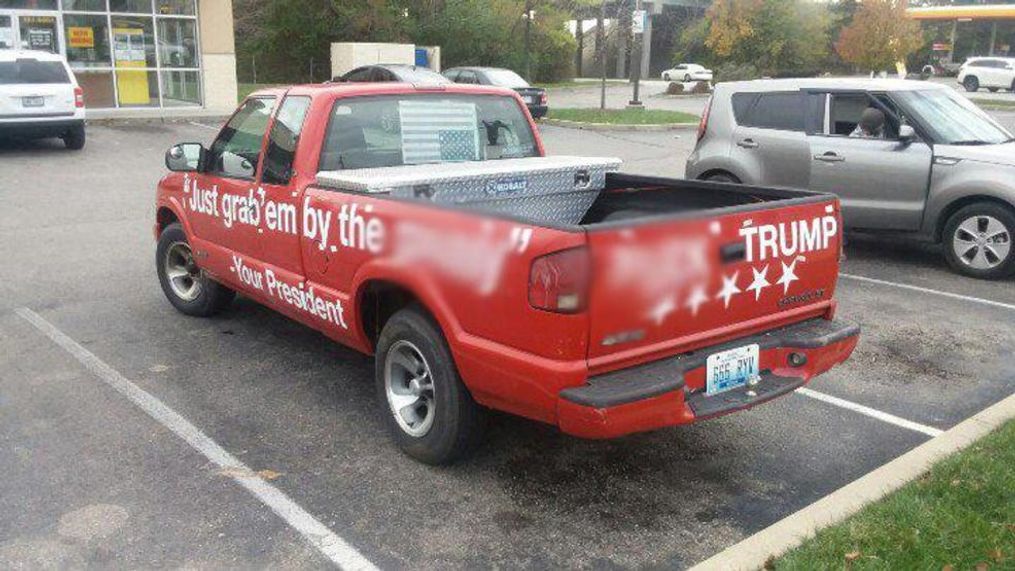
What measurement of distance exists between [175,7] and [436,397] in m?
21.1

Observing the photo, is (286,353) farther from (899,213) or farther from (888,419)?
(899,213)

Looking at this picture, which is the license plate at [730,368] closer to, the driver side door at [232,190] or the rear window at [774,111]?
the driver side door at [232,190]

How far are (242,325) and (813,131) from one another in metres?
5.86

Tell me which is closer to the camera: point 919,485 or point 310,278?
point 919,485

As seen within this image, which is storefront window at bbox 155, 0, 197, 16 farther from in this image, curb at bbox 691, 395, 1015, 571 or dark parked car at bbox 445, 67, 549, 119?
curb at bbox 691, 395, 1015, 571

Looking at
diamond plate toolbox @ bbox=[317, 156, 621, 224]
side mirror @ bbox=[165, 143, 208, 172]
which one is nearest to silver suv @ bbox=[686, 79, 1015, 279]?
diamond plate toolbox @ bbox=[317, 156, 621, 224]

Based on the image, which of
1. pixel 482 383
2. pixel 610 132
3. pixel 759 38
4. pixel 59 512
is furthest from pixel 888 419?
pixel 759 38

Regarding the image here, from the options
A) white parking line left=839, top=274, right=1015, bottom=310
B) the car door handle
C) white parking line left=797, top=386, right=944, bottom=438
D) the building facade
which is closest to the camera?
white parking line left=797, top=386, right=944, bottom=438

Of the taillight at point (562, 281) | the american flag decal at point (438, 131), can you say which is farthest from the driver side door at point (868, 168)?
the taillight at point (562, 281)

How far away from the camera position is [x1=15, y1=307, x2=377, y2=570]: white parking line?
3.59 metres

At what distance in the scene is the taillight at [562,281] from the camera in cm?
337

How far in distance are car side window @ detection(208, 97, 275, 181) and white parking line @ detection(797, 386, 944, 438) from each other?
3534 mm

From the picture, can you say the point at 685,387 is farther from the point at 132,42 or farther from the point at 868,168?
the point at 132,42

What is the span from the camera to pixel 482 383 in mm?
3791
